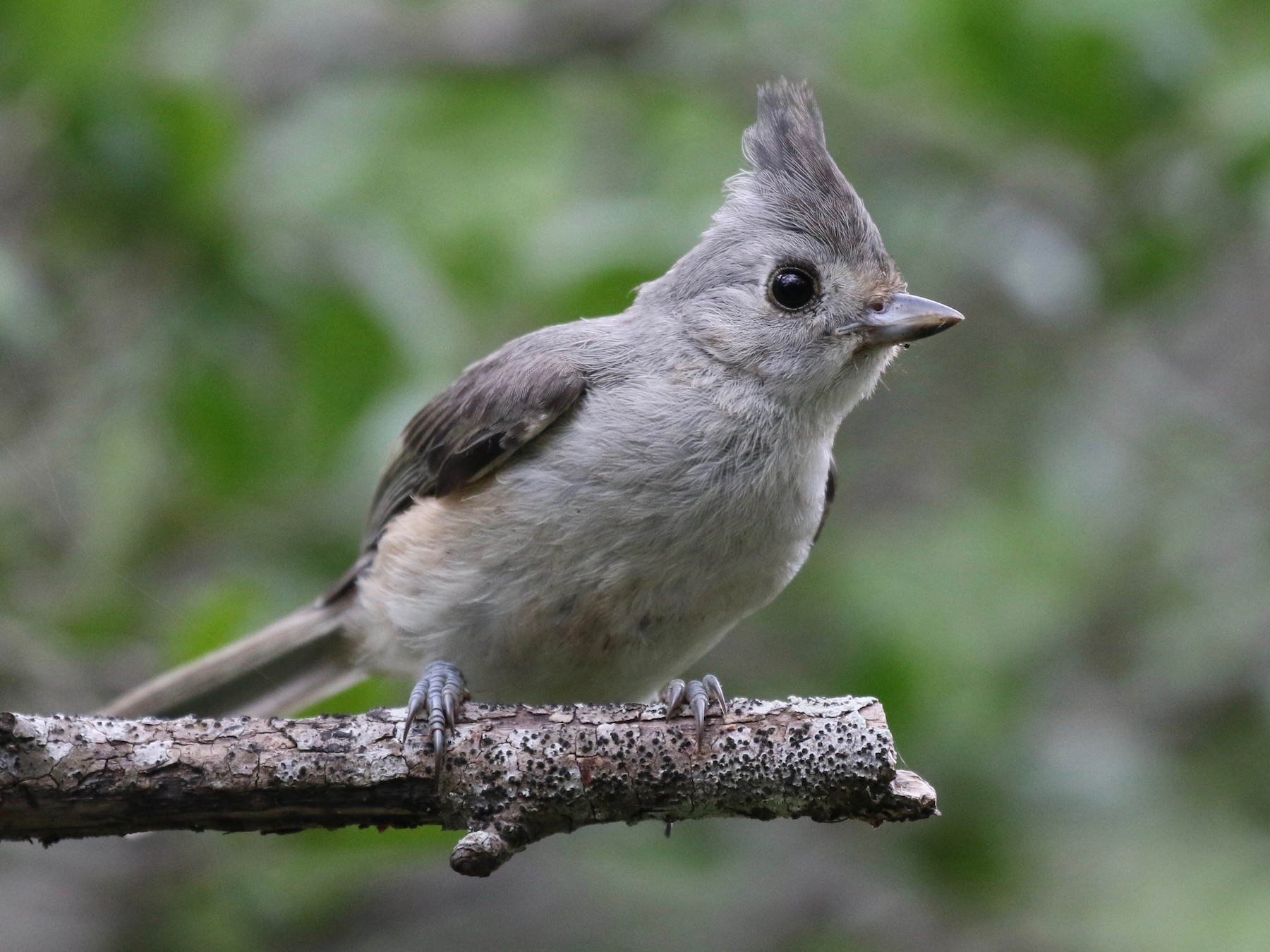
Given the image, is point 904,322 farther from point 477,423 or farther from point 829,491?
point 477,423

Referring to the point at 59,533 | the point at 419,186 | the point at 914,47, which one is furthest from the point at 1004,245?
the point at 59,533

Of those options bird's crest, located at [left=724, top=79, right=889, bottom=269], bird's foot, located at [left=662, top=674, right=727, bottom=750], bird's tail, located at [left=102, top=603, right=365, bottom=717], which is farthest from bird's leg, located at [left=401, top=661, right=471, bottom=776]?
bird's crest, located at [left=724, top=79, right=889, bottom=269]

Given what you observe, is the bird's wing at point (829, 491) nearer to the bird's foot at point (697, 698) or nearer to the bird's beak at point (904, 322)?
the bird's beak at point (904, 322)

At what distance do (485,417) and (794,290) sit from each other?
90 cm

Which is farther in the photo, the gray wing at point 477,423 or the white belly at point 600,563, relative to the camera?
the gray wing at point 477,423

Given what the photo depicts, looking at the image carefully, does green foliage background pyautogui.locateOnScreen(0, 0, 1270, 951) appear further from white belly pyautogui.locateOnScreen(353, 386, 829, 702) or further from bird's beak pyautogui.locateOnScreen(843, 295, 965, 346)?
Answer: bird's beak pyautogui.locateOnScreen(843, 295, 965, 346)

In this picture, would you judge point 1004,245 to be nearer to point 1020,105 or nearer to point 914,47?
point 1020,105

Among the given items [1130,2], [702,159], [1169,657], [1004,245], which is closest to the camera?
[1130,2]

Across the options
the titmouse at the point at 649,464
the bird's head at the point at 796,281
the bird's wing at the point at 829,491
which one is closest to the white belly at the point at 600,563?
the titmouse at the point at 649,464

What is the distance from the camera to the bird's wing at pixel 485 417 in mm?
3430

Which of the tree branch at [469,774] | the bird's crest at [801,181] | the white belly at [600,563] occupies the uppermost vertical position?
the bird's crest at [801,181]

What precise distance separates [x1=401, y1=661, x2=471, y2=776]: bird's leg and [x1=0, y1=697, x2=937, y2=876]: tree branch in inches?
1.0

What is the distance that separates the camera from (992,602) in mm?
4840

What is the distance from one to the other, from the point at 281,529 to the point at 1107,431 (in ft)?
10.1
